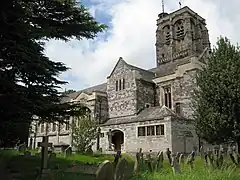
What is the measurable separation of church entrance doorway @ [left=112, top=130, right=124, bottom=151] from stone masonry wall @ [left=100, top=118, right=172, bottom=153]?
99cm

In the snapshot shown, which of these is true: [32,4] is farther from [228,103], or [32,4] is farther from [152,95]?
[152,95]

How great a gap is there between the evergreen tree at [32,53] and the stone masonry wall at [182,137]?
14.4 meters

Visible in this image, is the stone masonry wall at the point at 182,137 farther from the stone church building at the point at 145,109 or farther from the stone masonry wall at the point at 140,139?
the stone masonry wall at the point at 140,139

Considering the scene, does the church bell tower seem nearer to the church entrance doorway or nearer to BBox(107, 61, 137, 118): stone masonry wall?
BBox(107, 61, 137, 118): stone masonry wall

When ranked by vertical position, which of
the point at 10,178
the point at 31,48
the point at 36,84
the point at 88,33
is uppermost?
the point at 88,33

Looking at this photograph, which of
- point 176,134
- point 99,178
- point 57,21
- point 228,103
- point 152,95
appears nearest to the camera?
point 99,178

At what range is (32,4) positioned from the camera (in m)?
11.6

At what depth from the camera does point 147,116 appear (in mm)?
28719

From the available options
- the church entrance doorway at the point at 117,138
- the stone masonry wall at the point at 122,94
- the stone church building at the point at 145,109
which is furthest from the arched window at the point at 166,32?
the church entrance doorway at the point at 117,138

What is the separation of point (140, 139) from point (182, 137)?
14.3 feet

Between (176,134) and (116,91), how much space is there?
1127 centimetres

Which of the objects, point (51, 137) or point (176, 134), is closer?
point (176, 134)

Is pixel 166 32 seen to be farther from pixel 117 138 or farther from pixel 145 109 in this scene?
pixel 117 138

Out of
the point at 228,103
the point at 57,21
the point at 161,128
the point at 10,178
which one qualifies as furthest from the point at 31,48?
the point at 161,128
